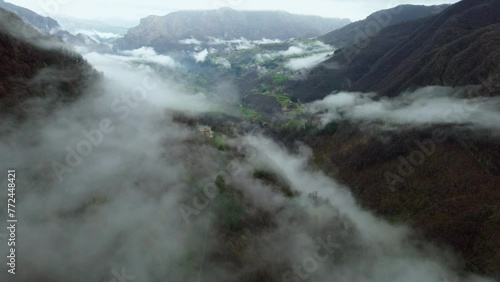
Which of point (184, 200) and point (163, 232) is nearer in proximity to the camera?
point (163, 232)

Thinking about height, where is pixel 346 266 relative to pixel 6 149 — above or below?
below

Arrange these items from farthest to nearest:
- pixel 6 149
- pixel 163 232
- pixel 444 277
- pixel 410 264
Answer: pixel 410 264 < pixel 444 277 < pixel 163 232 < pixel 6 149

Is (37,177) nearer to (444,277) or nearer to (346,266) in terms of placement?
(346,266)

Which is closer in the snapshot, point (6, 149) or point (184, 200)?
point (6, 149)

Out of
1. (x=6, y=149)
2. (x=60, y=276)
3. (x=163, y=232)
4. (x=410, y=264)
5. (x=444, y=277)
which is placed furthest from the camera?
(x=410, y=264)

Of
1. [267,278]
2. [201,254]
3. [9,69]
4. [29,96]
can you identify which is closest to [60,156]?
[29,96]

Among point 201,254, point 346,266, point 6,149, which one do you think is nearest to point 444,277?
point 346,266

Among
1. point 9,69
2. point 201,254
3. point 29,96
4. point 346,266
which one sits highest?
point 9,69

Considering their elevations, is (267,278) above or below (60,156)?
below

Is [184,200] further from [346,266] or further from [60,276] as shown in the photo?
[346,266]

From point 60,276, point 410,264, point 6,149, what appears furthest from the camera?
point 410,264
